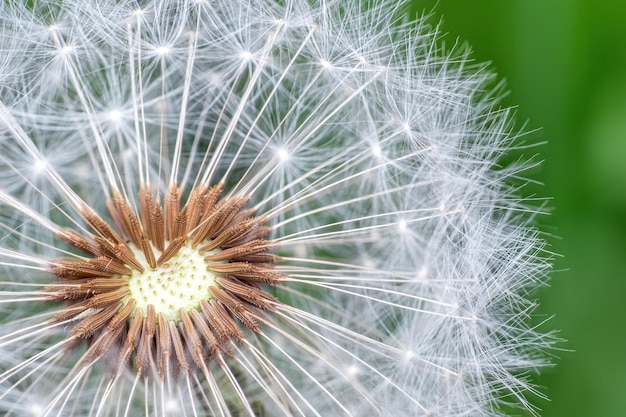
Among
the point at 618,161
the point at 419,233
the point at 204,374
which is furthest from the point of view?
the point at 618,161

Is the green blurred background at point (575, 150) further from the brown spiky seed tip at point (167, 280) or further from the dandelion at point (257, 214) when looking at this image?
the brown spiky seed tip at point (167, 280)

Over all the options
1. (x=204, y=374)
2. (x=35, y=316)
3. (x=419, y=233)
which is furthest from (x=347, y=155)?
(x=35, y=316)

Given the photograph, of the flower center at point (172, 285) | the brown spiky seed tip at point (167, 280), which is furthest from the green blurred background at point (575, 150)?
the flower center at point (172, 285)

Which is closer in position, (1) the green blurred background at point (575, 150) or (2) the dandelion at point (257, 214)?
(2) the dandelion at point (257, 214)

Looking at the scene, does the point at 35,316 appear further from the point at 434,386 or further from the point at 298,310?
the point at 434,386

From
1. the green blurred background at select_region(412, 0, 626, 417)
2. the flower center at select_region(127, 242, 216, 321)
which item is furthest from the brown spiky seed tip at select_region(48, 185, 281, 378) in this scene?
the green blurred background at select_region(412, 0, 626, 417)
